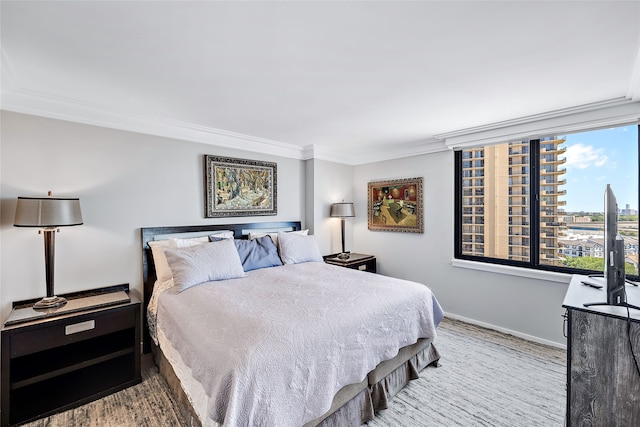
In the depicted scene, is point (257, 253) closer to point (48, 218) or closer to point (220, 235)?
point (220, 235)

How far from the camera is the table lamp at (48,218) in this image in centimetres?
208

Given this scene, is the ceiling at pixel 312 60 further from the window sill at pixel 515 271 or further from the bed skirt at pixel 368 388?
the bed skirt at pixel 368 388

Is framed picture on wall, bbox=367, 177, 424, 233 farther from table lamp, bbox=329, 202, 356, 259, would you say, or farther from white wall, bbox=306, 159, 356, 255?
table lamp, bbox=329, 202, 356, 259

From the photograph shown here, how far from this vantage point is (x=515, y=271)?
3215 millimetres

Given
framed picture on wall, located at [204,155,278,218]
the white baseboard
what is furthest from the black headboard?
the white baseboard

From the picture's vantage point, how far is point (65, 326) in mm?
2105

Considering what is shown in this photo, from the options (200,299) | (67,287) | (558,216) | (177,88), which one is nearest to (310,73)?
(177,88)

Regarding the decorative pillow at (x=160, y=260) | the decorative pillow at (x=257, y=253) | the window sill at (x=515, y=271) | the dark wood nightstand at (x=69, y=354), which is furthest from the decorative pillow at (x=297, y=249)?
the window sill at (x=515, y=271)

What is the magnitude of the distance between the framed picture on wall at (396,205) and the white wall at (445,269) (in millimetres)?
89

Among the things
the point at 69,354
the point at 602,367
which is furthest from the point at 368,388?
the point at 69,354

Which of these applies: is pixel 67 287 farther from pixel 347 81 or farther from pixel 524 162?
pixel 524 162

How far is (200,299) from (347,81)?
200 centimetres

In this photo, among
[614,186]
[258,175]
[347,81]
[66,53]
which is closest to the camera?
[66,53]

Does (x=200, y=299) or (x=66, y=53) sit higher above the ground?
(x=66, y=53)
